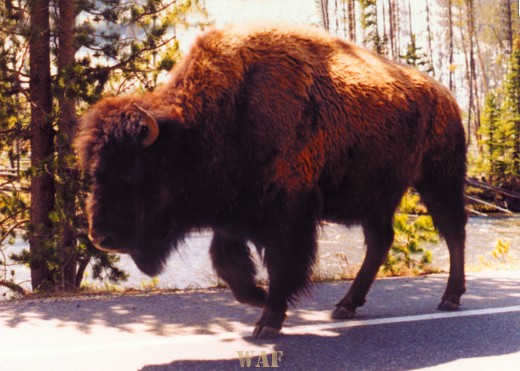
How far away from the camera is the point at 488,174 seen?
2844cm

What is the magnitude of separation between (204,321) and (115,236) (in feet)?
3.51

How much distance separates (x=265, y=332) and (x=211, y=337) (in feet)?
Result: 1.05

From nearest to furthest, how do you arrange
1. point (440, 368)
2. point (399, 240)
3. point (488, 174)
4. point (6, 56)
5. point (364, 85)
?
point (440, 368) → point (364, 85) → point (6, 56) → point (399, 240) → point (488, 174)

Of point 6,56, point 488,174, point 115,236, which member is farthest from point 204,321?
point 488,174

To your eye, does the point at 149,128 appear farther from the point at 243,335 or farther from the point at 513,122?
the point at 513,122

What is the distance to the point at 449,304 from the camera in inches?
184

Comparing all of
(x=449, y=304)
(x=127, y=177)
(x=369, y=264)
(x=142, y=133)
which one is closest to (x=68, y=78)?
(x=142, y=133)

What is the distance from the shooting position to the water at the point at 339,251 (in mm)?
11688

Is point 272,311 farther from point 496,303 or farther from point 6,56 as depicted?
point 6,56

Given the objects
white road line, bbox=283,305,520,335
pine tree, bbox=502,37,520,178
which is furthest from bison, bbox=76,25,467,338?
pine tree, bbox=502,37,520,178

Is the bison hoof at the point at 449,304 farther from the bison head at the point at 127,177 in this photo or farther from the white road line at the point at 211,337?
the bison head at the point at 127,177

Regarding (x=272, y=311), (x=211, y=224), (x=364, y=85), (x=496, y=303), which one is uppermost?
(x=364, y=85)

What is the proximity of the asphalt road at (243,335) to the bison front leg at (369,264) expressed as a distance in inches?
4.4

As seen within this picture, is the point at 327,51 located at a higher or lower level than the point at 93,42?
lower
